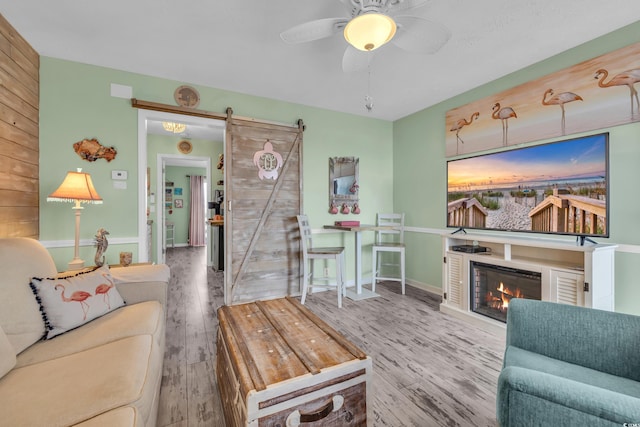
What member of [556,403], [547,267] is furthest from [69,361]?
[547,267]

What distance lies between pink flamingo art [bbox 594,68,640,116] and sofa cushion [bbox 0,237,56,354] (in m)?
4.21

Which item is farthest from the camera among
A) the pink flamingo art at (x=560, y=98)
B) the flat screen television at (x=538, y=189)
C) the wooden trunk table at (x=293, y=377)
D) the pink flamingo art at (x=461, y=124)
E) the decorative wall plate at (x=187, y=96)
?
the pink flamingo art at (x=461, y=124)

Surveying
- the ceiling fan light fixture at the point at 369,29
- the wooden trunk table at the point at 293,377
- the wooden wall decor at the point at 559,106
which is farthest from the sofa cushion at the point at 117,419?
the wooden wall decor at the point at 559,106

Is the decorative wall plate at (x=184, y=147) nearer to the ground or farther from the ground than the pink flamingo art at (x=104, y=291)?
farther from the ground

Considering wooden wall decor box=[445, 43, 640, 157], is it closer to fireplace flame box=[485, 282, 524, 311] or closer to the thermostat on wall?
fireplace flame box=[485, 282, 524, 311]

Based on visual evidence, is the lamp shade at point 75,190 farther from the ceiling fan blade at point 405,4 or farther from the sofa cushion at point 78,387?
the ceiling fan blade at point 405,4

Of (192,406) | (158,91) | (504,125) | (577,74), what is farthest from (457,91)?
(192,406)

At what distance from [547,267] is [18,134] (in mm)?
4501

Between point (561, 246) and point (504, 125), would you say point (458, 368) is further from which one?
point (504, 125)

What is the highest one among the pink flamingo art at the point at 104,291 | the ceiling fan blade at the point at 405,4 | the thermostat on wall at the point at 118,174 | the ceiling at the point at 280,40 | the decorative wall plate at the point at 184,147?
the ceiling at the point at 280,40

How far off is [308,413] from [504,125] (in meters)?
3.24

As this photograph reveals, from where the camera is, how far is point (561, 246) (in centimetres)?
216

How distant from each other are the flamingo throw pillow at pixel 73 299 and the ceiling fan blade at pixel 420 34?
2504 millimetres

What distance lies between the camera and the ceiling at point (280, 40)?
Result: 1919mm
